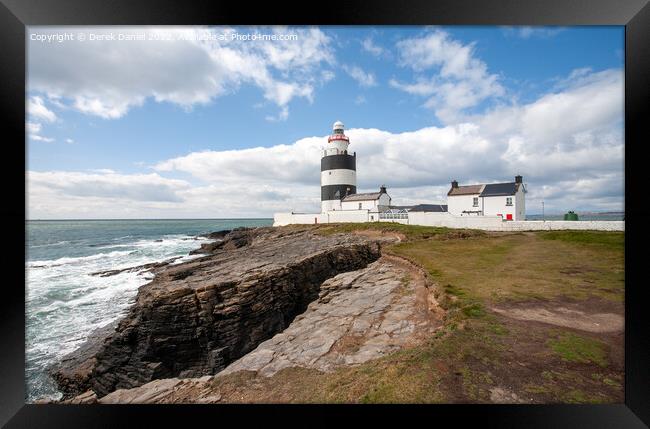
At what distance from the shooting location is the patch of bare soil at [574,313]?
15.7 feet

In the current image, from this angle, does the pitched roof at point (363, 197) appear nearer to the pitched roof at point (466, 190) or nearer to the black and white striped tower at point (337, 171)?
the black and white striped tower at point (337, 171)

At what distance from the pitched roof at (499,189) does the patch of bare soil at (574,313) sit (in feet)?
59.3

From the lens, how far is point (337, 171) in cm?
2867

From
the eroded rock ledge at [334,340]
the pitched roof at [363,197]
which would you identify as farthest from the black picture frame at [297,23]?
the pitched roof at [363,197]

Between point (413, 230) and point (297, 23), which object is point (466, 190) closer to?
point (413, 230)

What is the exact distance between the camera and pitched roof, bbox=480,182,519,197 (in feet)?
69.8

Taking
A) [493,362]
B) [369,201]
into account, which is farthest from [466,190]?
[493,362]

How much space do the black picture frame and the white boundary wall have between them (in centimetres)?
1039

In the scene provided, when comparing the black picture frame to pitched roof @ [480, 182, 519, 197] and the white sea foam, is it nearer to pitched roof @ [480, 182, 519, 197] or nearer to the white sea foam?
the white sea foam

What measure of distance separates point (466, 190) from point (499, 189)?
2589 millimetres

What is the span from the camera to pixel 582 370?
3.64m

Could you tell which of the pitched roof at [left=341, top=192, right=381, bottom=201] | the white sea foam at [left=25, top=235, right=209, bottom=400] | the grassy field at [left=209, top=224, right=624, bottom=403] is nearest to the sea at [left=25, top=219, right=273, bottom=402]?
the white sea foam at [left=25, top=235, right=209, bottom=400]
